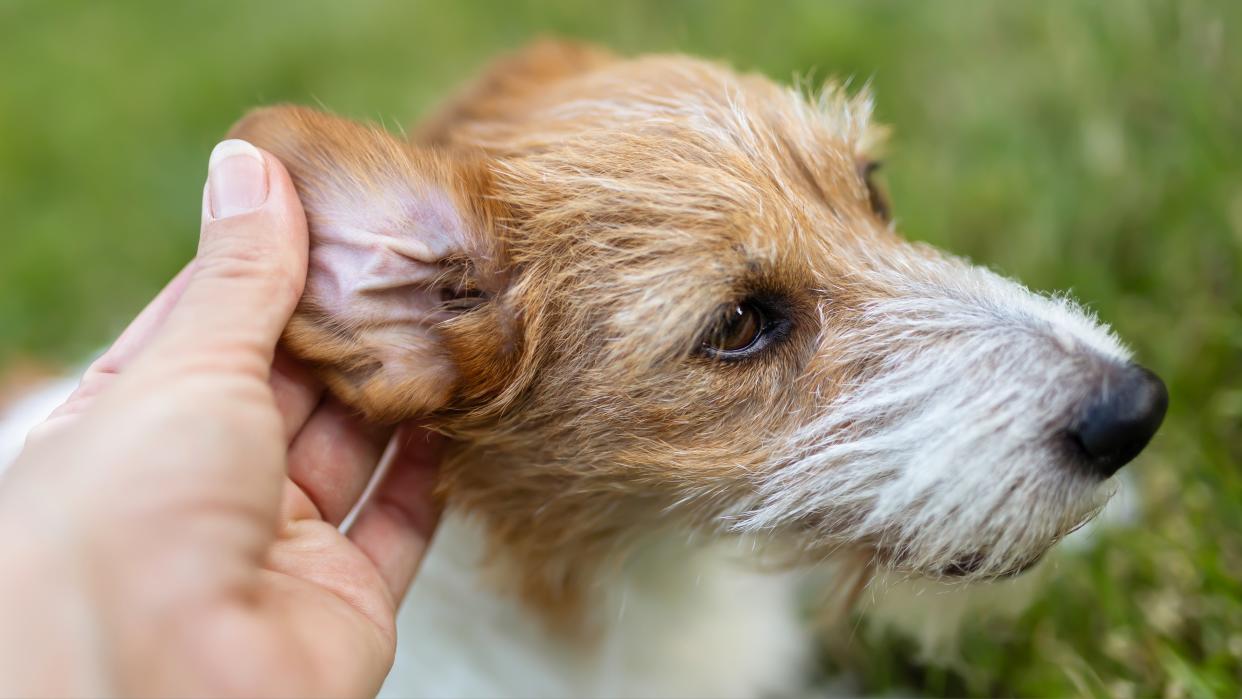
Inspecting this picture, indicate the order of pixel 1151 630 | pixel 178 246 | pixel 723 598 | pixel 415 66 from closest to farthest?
1. pixel 1151 630
2. pixel 723 598
3. pixel 178 246
4. pixel 415 66

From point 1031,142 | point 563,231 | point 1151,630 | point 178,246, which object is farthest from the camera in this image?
point 178,246

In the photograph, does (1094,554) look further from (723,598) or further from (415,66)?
(415,66)

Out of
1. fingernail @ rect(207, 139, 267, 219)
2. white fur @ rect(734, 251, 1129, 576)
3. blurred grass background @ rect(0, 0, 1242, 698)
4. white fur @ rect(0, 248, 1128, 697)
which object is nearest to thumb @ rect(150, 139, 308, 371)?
fingernail @ rect(207, 139, 267, 219)

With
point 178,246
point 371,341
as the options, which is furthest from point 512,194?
point 178,246

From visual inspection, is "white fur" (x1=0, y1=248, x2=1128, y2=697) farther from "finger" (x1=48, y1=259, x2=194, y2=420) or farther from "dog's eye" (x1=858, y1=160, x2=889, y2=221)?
"finger" (x1=48, y1=259, x2=194, y2=420)

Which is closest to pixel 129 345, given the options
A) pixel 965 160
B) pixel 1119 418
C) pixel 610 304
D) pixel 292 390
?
pixel 292 390

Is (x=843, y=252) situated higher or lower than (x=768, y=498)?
higher

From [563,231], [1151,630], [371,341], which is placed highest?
[563,231]
